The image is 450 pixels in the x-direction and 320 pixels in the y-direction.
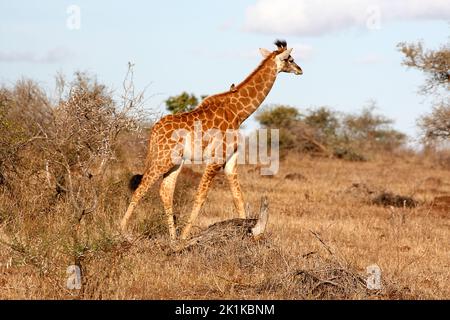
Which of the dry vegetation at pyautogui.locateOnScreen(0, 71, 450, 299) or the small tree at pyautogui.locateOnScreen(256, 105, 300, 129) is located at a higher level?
the small tree at pyautogui.locateOnScreen(256, 105, 300, 129)

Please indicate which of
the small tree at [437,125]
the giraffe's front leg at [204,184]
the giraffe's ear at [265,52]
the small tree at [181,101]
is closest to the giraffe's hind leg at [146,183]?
the giraffe's front leg at [204,184]

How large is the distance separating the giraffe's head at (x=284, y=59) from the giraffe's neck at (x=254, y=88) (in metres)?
0.08

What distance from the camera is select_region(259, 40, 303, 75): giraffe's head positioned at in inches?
404

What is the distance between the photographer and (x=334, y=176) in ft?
73.0

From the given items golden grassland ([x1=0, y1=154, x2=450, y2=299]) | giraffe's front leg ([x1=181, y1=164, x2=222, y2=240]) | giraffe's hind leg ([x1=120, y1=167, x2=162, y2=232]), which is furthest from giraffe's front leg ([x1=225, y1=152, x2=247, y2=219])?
giraffe's hind leg ([x1=120, y1=167, x2=162, y2=232])

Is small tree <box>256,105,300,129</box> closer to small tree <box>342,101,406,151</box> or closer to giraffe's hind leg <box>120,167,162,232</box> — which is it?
small tree <box>342,101,406,151</box>

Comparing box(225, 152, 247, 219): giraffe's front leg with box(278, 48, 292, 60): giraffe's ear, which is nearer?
box(225, 152, 247, 219): giraffe's front leg

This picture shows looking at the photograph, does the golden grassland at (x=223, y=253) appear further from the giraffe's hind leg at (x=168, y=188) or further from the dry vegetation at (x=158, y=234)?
the giraffe's hind leg at (x=168, y=188)

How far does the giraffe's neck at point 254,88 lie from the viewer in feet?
33.7

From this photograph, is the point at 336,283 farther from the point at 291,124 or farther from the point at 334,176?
the point at 291,124

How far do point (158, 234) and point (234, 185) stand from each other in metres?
1.16

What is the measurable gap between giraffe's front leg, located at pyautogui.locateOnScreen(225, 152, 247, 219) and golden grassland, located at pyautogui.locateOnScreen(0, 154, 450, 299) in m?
0.52

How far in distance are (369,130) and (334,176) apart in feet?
61.9
